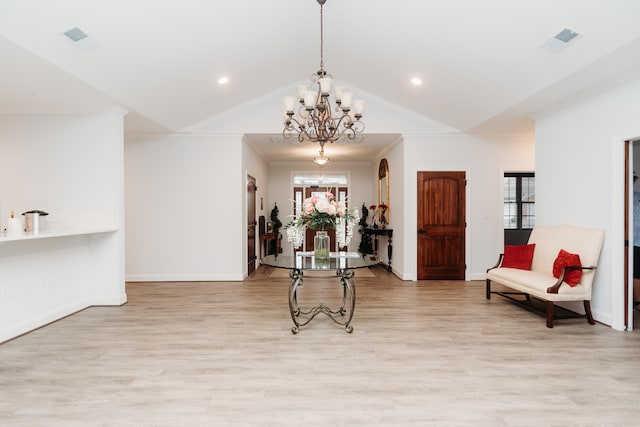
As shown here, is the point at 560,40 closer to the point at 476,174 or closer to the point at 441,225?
the point at 476,174

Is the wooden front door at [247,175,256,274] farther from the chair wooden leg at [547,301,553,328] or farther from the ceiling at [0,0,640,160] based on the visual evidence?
the chair wooden leg at [547,301,553,328]

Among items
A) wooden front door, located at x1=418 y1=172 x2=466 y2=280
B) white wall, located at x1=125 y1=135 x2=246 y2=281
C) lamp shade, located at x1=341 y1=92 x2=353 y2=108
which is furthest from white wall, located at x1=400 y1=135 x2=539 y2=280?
lamp shade, located at x1=341 y1=92 x2=353 y2=108

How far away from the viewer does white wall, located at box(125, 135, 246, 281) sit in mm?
6656

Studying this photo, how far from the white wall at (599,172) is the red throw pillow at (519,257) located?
1.69 feet

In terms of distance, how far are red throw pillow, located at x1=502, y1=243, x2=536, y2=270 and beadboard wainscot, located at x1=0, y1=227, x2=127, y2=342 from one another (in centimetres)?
510

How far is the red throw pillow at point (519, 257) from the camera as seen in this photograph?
497 centimetres

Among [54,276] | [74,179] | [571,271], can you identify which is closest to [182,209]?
[74,179]

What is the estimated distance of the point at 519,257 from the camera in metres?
5.03

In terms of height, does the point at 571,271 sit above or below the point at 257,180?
below

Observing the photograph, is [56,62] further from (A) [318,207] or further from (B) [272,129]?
(B) [272,129]

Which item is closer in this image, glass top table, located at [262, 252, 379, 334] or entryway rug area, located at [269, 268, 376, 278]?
glass top table, located at [262, 252, 379, 334]

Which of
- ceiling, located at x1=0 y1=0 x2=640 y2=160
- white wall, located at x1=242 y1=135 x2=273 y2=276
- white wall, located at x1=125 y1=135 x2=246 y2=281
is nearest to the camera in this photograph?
ceiling, located at x1=0 y1=0 x2=640 y2=160

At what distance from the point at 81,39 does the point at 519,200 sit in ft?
24.0

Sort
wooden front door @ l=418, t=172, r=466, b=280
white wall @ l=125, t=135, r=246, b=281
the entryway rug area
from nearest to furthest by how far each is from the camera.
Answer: white wall @ l=125, t=135, r=246, b=281, wooden front door @ l=418, t=172, r=466, b=280, the entryway rug area
